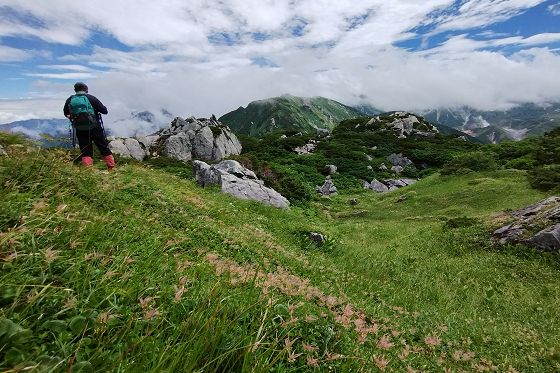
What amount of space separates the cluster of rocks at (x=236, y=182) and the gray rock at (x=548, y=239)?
46.7 feet

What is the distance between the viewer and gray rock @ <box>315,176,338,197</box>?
158ft

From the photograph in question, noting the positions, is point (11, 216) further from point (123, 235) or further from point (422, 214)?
point (422, 214)

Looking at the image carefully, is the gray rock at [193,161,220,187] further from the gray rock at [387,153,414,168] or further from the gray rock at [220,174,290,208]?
the gray rock at [387,153,414,168]

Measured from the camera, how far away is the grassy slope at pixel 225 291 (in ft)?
9.56

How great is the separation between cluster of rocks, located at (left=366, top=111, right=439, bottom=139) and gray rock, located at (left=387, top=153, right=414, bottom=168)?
25458mm

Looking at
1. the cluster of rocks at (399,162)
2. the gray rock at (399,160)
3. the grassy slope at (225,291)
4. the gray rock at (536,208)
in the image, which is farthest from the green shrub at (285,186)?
the gray rock at (399,160)

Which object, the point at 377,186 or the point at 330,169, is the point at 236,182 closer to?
the point at 377,186

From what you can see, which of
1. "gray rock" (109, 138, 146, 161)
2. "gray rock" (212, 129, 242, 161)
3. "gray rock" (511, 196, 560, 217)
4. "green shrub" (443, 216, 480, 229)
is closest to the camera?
"gray rock" (511, 196, 560, 217)

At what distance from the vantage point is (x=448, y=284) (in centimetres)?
1421

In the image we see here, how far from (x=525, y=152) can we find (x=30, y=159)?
5333 centimetres

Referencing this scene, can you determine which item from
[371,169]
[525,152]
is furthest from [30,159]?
[371,169]

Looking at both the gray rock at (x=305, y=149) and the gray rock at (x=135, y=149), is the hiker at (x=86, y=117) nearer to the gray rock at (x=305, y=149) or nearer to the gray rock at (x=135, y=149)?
the gray rock at (x=135, y=149)

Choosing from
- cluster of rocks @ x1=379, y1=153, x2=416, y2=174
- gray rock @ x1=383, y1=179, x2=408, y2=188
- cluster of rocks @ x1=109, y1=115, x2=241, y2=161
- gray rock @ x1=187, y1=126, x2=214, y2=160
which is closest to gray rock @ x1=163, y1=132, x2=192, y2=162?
cluster of rocks @ x1=109, y1=115, x2=241, y2=161

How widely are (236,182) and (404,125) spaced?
308 feet
